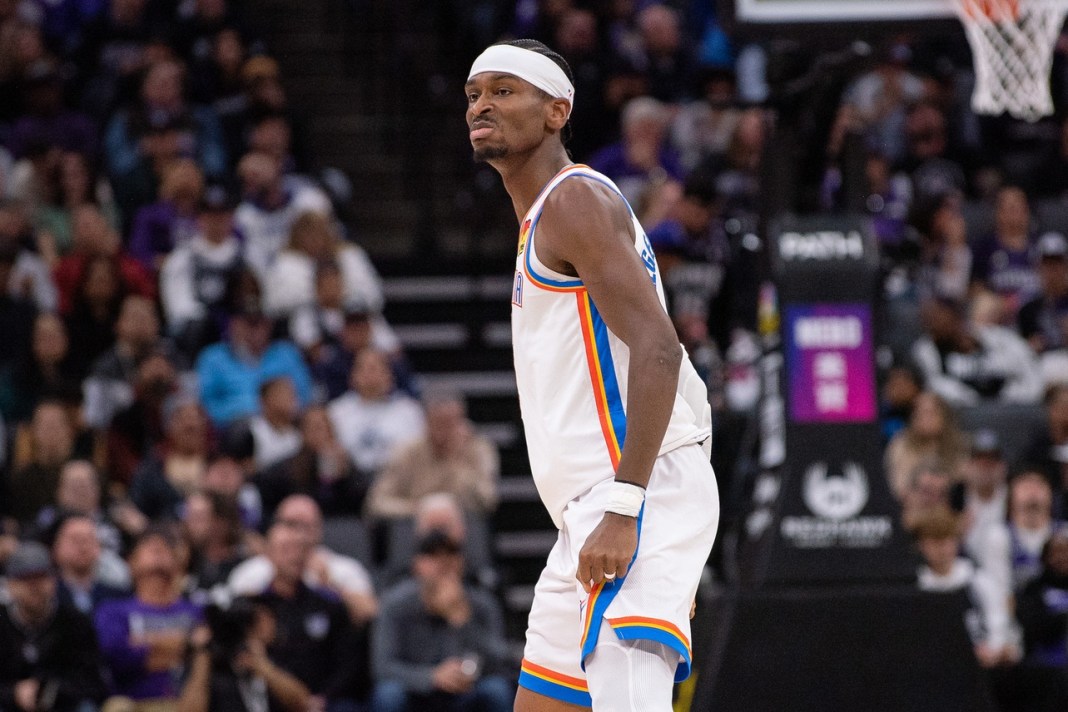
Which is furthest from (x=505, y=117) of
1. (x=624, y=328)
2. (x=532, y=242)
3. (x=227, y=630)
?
(x=227, y=630)

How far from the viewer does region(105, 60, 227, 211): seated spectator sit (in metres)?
12.7

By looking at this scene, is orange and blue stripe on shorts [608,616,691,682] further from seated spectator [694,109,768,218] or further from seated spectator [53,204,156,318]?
seated spectator [694,109,768,218]

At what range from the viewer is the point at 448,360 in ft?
42.2

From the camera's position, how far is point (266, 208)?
12398mm

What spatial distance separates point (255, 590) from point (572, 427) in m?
5.22

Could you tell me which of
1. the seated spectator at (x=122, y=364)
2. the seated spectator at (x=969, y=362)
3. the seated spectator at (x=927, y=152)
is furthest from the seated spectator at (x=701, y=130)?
the seated spectator at (x=122, y=364)

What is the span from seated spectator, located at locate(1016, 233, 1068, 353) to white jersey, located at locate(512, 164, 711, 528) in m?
8.50

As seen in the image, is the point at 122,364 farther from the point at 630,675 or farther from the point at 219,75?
the point at 630,675

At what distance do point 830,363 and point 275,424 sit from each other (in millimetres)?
4309

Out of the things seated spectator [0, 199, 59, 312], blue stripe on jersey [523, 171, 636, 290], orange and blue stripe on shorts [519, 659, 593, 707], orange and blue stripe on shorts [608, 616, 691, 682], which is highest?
blue stripe on jersey [523, 171, 636, 290]

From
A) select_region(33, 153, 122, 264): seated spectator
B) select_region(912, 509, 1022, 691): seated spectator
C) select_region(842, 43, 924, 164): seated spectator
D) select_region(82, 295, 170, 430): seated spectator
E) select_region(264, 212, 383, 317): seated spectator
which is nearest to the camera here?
select_region(912, 509, 1022, 691): seated spectator

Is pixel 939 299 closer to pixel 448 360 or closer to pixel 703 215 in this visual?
pixel 703 215

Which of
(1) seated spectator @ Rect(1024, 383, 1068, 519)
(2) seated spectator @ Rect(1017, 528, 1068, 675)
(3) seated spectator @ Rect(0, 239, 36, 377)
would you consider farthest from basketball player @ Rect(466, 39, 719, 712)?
(3) seated spectator @ Rect(0, 239, 36, 377)

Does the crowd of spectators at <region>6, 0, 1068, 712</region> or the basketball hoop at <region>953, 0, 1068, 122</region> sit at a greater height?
the basketball hoop at <region>953, 0, 1068, 122</region>
